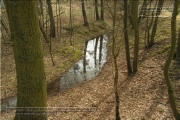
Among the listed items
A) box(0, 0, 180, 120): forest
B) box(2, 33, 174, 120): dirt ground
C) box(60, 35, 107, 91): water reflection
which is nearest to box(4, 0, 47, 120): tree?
box(0, 0, 180, 120): forest

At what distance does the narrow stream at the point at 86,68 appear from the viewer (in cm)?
1310

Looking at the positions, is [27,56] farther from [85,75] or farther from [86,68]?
[86,68]

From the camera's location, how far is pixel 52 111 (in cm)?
961

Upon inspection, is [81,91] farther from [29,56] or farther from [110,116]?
[29,56]

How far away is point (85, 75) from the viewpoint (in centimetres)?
1516

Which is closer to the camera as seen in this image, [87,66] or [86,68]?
[86,68]

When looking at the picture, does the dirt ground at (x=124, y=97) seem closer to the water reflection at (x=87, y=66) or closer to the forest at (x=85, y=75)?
the forest at (x=85, y=75)

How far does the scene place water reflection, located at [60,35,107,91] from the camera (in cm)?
1426

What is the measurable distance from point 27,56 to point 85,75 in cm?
1114

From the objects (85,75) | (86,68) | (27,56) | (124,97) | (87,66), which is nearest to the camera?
(27,56)

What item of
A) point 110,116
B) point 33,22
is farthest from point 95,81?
point 33,22

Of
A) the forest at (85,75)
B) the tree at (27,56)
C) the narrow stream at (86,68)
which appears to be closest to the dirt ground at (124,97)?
the forest at (85,75)

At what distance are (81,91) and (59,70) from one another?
12.6ft

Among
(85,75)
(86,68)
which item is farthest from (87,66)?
(85,75)
